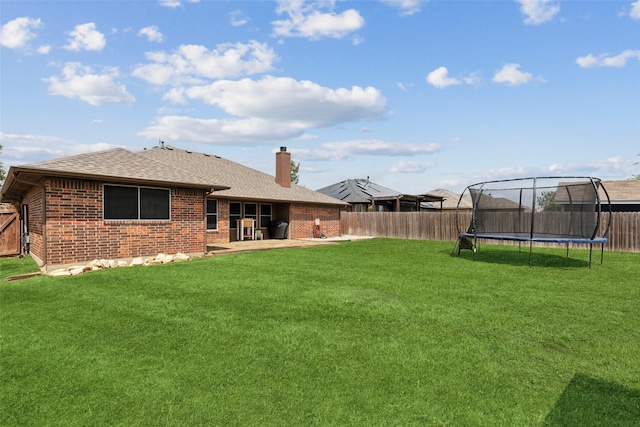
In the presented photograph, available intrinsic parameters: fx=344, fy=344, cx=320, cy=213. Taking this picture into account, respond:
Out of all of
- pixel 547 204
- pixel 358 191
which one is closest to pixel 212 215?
pixel 547 204

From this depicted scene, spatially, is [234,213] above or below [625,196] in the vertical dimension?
below

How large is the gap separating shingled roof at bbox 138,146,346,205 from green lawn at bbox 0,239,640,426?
1032cm

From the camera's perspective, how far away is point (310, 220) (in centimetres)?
1989

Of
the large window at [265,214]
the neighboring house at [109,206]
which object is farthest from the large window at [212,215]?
the large window at [265,214]

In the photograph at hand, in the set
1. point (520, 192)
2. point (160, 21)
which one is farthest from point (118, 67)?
point (520, 192)

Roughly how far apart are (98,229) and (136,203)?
1.21m

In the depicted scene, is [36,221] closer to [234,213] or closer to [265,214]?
[234,213]

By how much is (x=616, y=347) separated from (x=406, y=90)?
11554 millimetres

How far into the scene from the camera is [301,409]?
102 inches

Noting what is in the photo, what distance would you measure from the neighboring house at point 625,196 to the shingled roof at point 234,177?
692 inches

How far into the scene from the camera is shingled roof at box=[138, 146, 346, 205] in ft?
55.1

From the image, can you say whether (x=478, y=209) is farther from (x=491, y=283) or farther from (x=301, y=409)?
(x=301, y=409)

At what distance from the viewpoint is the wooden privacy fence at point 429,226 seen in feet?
44.5

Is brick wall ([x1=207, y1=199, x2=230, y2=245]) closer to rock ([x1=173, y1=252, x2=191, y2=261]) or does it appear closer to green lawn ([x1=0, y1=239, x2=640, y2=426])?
rock ([x1=173, y1=252, x2=191, y2=261])
